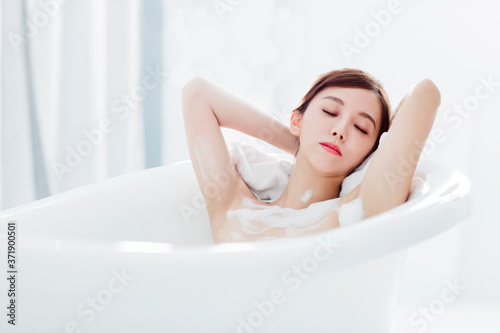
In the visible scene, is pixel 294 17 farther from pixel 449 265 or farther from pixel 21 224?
pixel 21 224

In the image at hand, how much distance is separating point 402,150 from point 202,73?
122cm

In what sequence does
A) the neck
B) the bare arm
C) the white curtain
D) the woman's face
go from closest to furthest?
the woman's face < the neck < the bare arm < the white curtain

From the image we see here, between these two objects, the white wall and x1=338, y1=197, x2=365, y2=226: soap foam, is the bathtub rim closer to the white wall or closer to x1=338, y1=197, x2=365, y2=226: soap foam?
x1=338, y1=197, x2=365, y2=226: soap foam

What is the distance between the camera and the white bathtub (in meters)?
0.65

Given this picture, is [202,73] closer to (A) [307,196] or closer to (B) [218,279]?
(A) [307,196]

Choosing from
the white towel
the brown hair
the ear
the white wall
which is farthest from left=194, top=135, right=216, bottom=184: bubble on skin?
the white wall

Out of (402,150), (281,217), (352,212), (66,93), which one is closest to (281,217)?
(281,217)

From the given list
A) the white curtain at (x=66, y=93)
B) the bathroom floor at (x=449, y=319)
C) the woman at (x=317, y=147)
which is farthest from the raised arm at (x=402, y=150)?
the white curtain at (x=66, y=93)

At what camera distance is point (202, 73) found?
1.98m

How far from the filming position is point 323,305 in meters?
0.80

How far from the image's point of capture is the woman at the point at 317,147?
3.09ft

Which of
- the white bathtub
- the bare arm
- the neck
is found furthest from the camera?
the bare arm

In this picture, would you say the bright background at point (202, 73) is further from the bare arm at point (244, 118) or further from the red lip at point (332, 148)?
the red lip at point (332, 148)

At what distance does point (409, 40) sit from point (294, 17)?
46cm
